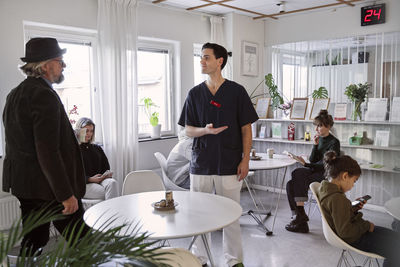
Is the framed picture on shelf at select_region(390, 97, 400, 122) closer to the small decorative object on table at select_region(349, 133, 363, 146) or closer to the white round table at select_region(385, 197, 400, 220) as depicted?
the small decorative object on table at select_region(349, 133, 363, 146)

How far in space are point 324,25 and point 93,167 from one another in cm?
378

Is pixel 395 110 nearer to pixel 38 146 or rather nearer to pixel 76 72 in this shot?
pixel 76 72

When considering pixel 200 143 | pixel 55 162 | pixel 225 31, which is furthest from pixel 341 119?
pixel 55 162

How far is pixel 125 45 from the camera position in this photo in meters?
4.28

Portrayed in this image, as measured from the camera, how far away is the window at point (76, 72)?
13.6 feet

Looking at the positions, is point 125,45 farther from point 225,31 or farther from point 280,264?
point 280,264

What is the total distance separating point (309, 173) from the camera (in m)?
4.04

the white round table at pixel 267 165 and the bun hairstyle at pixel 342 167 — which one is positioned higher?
the bun hairstyle at pixel 342 167

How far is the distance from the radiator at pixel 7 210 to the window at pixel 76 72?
113cm

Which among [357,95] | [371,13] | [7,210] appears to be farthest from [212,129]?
[371,13]

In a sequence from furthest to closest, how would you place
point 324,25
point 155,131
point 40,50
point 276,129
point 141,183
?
point 276,129 < point 324,25 < point 155,131 < point 141,183 < point 40,50

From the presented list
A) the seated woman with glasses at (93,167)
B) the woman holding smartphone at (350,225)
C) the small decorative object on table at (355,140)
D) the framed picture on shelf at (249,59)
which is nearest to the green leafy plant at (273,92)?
the framed picture on shelf at (249,59)

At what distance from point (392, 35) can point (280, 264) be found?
11.0 ft

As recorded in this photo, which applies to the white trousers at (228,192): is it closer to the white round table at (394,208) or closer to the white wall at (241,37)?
the white round table at (394,208)
